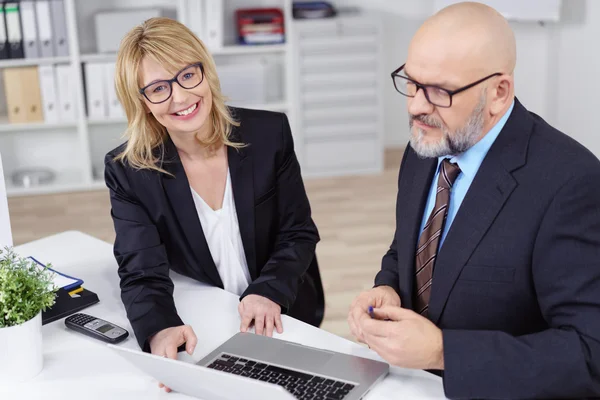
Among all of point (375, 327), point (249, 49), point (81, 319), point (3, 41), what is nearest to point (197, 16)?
point (249, 49)

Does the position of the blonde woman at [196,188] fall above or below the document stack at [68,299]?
above

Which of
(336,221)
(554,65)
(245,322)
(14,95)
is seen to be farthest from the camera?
(554,65)

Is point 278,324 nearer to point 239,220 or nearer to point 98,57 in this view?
point 239,220

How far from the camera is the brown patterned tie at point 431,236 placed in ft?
A: 5.10

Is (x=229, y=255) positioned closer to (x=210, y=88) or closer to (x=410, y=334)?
(x=210, y=88)

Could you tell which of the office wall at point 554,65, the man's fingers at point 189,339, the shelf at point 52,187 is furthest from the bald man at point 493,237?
the shelf at point 52,187

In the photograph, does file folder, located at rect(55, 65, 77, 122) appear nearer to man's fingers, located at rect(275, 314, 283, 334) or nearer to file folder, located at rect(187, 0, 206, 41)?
file folder, located at rect(187, 0, 206, 41)

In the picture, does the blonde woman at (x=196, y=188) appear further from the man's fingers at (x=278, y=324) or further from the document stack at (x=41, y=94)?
the document stack at (x=41, y=94)

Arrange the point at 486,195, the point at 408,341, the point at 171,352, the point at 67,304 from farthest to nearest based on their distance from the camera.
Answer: the point at 67,304
the point at 171,352
the point at 486,195
the point at 408,341

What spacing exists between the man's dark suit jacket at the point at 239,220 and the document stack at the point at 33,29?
9.04 ft

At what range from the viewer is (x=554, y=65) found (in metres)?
4.95

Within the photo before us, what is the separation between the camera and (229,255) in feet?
6.54

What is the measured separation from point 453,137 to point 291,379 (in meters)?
0.56

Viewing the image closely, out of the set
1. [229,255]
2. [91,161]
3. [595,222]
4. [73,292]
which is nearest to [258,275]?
[229,255]
